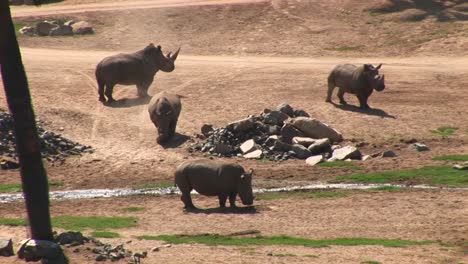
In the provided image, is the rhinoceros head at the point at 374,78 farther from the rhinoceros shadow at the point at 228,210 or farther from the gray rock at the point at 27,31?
the gray rock at the point at 27,31

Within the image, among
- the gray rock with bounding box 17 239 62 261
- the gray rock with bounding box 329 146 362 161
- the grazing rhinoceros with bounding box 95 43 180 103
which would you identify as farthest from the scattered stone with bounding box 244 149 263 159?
the gray rock with bounding box 17 239 62 261

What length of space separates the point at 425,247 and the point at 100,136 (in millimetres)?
15993

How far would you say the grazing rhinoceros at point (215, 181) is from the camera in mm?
29562

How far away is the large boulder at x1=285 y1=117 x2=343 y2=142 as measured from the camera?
37375 millimetres

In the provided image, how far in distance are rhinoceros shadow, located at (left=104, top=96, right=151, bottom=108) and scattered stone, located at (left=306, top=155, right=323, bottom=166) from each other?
8862 mm

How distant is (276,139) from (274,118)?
4.59 ft

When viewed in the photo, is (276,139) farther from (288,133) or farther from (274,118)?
(274,118)

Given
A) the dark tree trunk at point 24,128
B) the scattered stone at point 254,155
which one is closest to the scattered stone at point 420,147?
the scattered stone at point 254,155

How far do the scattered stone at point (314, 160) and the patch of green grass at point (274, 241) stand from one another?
360 inches

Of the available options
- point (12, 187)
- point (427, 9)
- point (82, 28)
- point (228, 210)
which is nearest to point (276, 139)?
point (228, 210)

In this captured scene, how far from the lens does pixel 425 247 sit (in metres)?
25.4

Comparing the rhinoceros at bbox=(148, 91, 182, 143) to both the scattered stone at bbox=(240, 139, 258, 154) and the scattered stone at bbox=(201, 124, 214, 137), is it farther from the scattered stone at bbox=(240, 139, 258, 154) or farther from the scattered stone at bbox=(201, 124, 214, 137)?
the scattered stone at bbox=(240, 139, 258, 154)

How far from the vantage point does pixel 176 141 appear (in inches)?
1496

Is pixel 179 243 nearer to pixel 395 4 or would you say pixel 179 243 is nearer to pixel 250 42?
pixel 250 42
